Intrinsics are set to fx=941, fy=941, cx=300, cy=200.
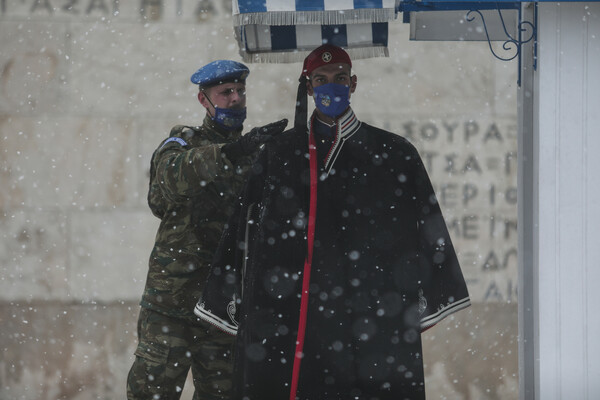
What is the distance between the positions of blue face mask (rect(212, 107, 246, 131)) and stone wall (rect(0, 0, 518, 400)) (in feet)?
10.2

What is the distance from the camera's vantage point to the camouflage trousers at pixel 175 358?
480 centimetres

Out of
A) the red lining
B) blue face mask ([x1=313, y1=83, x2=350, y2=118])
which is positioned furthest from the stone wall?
the red lining

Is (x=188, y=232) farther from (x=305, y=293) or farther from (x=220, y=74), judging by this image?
(x=305, y=293)

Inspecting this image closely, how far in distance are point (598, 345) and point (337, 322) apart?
1.20 metres

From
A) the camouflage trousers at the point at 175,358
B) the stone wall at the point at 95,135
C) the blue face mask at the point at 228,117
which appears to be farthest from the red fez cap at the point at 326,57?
the stone wall at the point at 95,135

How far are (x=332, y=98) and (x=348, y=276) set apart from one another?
30.2 inches

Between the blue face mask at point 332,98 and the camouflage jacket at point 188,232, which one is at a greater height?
the blue face mask at point 332,98

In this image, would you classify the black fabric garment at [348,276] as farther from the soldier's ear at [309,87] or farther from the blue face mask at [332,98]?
the soldier's ear at [309,87]

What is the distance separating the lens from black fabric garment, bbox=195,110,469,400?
3982 millimetres

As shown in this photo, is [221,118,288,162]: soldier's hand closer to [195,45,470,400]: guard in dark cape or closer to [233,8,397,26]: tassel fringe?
[195,45,470,400]: guard in dark cape

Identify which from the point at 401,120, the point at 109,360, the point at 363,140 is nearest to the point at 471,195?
the point at 401,120

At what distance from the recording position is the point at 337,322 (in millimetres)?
3988

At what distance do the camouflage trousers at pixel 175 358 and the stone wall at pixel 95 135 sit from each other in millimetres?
3067

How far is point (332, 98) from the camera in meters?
4.06
